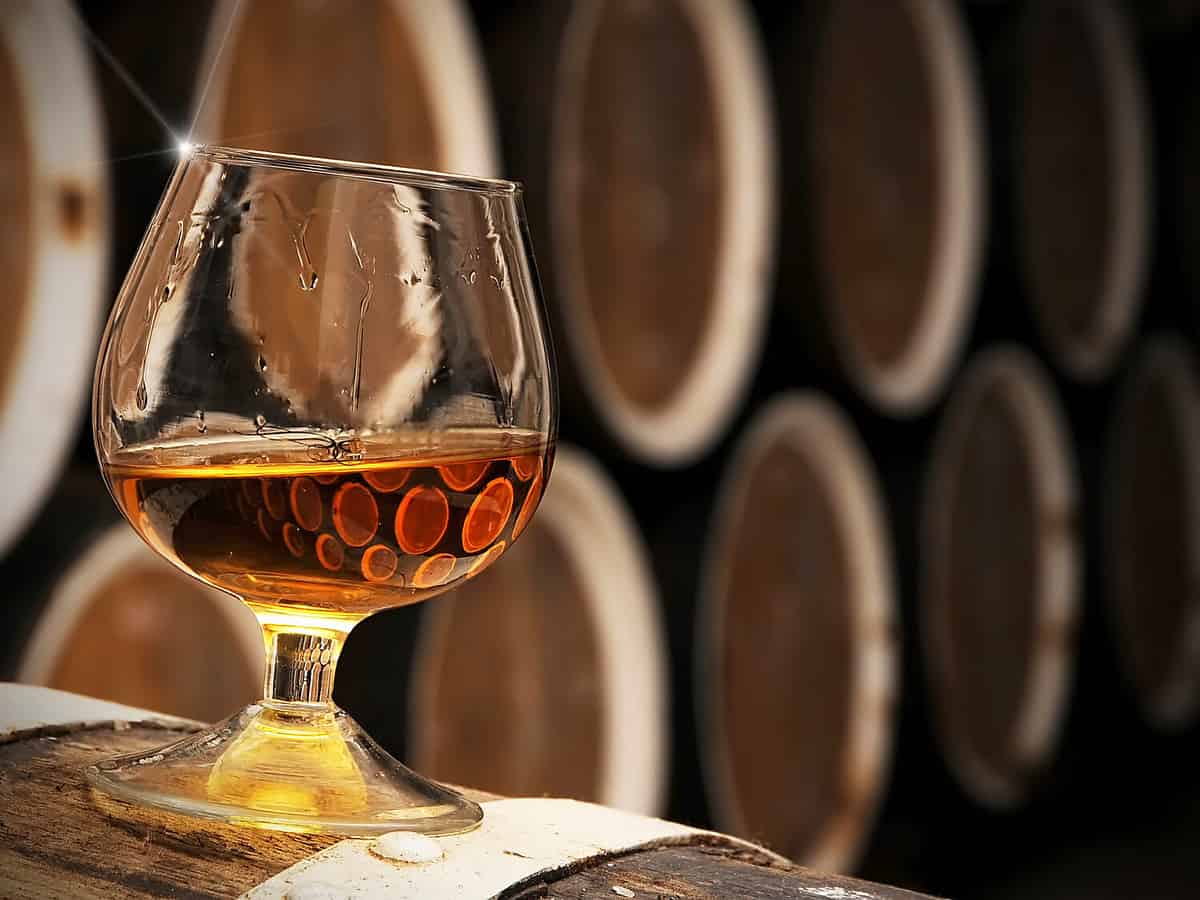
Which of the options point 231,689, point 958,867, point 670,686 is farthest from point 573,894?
point 958,867

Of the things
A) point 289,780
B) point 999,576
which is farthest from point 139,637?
point 999,576

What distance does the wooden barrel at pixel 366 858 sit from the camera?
408mm

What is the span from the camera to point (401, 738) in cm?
126

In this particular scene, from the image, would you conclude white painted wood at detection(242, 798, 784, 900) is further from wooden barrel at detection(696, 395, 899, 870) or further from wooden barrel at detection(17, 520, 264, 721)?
wooden barrel at detection(696, 395, 899, 870)

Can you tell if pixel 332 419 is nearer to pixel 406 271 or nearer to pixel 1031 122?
pixel 406 271

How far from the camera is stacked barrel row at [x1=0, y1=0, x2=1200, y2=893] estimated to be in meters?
1.29

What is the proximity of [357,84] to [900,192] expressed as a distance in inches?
40.3

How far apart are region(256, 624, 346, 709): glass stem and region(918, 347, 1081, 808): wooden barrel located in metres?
1.74

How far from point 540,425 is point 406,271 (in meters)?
0.07

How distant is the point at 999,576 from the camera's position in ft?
7.91

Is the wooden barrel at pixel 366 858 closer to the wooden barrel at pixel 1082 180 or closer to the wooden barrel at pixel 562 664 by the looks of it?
Answer: the wooden barrel at pixel 562 664

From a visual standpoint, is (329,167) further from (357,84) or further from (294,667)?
(357,84)

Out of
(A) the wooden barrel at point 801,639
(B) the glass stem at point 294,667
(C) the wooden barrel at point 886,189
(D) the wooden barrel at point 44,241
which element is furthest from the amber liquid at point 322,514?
(C) the wooden barrel at point 886,189

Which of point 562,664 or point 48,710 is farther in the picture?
point 562,664
